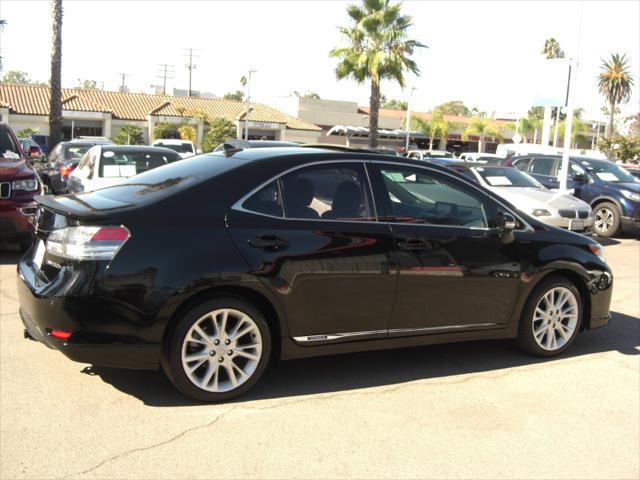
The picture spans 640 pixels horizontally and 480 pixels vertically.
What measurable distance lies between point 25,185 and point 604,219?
38.6ft

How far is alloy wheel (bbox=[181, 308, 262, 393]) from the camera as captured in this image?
4.11 metres

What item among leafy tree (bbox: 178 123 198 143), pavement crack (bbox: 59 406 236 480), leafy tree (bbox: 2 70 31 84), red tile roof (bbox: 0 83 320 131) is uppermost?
Result: leafy tree (bbox: 2 70 31 84)

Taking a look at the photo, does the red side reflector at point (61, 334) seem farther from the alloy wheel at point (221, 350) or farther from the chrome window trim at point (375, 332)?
the chrome window trim at point (375, 332)

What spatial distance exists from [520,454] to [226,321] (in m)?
1.96

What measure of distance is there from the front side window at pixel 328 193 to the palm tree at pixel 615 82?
2408 inches

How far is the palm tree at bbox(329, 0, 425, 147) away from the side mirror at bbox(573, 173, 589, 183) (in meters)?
15.9

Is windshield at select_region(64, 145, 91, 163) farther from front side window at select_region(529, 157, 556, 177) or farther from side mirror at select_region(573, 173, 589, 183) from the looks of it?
side mirror at select_region(573, 173, 589, 183)

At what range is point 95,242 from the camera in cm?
393

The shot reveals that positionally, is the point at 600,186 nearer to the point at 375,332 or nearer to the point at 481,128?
the point at 375,332

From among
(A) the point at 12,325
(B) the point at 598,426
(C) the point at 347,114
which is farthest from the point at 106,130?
(B) the point at 598,426

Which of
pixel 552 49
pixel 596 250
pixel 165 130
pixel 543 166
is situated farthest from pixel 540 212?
pixel 552 49

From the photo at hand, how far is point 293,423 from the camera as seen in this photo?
13.2 feet

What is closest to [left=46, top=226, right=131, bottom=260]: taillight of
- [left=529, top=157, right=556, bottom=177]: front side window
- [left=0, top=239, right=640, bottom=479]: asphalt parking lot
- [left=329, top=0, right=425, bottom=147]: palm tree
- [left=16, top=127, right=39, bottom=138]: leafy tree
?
[left=0, top=239, right=640, bottom=479]: asphalt parking lot

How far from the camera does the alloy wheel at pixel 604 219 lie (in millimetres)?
14219
